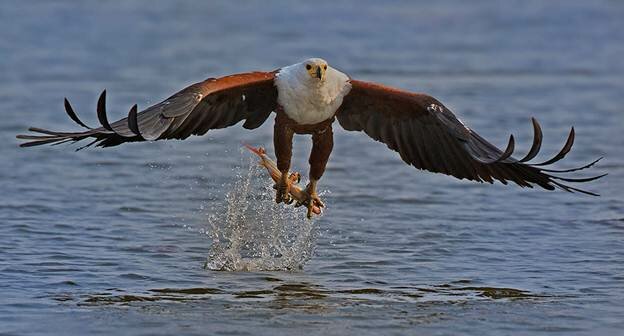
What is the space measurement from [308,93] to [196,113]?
0.69 meters

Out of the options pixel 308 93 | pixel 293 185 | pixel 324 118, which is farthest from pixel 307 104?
pixel 293 185

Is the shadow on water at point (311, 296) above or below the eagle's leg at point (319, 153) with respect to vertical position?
below

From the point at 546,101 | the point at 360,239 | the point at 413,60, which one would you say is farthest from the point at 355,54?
the point at 360,239

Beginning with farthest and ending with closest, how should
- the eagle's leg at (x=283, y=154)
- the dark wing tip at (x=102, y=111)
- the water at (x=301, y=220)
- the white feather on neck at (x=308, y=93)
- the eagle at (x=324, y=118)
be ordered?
the eagle's leg at (x=283, y=154) → the white feather on neck at (x=308, y=93) → the eagle at (x=324, y=118) → the water at (x=301, y=220) → the dark wing tip at (x=102, y=111)

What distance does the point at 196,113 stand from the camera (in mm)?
8172

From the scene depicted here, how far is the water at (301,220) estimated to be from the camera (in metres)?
7.21

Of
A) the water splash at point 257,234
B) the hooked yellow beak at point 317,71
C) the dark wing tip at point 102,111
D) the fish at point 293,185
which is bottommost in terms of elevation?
the water splash at point 257,234

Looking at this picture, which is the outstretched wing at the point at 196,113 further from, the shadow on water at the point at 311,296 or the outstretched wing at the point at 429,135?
the shadow on water at the point at 311,296

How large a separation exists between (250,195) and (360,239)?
58.9 inches

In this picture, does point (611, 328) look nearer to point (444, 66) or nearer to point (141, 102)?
point (141, 102)

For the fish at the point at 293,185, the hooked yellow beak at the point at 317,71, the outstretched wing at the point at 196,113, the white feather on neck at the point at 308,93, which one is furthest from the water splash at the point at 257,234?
the hooked yellow beak at the point at 317,71

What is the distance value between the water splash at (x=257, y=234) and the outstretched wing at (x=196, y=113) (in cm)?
86

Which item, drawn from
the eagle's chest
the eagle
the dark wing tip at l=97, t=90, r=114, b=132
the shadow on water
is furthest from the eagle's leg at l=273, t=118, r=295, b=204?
the dark wing tip at l=97, t=90, r=114, b=132

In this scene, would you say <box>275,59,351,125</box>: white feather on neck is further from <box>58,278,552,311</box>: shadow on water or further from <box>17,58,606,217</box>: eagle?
<box>58,278,552,311</box>: shadow on water
